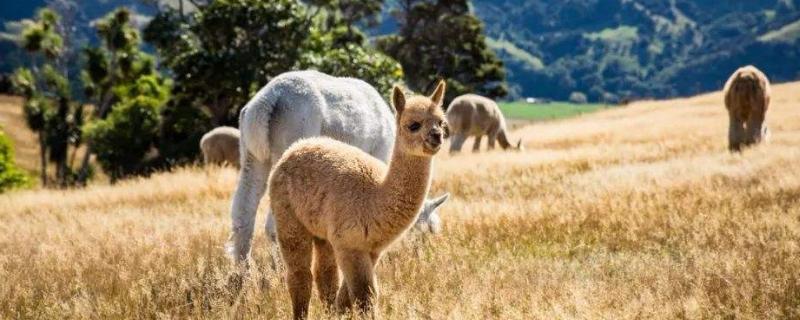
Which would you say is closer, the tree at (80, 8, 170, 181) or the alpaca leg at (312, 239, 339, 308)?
the alpaca leg at (312, 239, 339, 308)

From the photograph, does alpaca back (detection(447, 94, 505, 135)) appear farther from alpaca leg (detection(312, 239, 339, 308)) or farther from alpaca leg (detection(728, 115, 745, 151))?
alpaca leg (detection(312, 239, 339, 308))

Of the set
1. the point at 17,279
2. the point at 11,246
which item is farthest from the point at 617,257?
the point at 11,246

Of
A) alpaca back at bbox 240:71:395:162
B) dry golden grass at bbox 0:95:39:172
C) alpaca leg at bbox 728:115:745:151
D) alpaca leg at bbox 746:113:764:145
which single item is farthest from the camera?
dry golden grass at bbox 0:95:39:172

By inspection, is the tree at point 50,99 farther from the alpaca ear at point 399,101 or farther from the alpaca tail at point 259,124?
the alpaca ear at point 399,101

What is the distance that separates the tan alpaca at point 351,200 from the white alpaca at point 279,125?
1.60 m

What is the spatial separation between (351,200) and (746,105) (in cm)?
1363

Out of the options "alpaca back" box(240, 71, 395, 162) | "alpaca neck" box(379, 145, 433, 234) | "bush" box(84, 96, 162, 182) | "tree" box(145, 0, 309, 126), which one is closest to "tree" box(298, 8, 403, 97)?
"tree" box(145, 0, 309, 126)

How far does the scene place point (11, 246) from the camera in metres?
9.45

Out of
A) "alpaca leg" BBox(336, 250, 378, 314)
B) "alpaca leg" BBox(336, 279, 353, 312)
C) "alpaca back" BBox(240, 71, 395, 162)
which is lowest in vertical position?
"alpaca leg" BBox(336, 279, 353, 312)

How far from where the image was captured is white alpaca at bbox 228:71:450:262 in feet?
23.4

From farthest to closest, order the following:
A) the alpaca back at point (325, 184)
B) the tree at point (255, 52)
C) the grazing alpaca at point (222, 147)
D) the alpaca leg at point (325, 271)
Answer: the tree at point (255, 52), the grazing alpaca at point (222, 147), the alpaca leg at point (325, 271), the alpaca back at point (325, 184)

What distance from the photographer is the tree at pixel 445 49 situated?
51562 mm

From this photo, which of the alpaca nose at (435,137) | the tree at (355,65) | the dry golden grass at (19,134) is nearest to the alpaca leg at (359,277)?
the alpaca nose at (435,137)

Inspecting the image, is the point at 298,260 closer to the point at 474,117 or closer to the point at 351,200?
the point at 351,200
